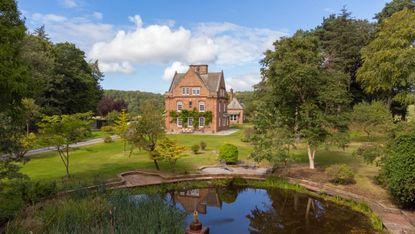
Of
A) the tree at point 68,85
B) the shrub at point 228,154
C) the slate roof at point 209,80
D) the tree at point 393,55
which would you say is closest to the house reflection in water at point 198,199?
the shrub at point 228,154

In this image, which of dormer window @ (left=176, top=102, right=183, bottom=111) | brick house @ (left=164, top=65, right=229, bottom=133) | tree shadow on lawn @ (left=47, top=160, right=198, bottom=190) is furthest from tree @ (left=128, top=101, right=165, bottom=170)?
dormer window @ (left=176, top=102, right=183, bottom=111)

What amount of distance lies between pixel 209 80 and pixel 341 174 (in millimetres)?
30635

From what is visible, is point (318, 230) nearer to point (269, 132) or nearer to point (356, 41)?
point (269, 132)

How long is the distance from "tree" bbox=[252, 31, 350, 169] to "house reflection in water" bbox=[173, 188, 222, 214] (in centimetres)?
353

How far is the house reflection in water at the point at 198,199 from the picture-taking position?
12.3 meters

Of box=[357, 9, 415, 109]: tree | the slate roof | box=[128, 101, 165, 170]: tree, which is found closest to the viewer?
box=[128, 101, 165, 170]: tree

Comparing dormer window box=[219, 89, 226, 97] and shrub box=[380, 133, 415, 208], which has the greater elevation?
dormer window box=[219, 89, 226, 97]

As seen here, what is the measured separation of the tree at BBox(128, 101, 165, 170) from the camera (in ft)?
53.6

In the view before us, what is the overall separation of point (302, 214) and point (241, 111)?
51846mm

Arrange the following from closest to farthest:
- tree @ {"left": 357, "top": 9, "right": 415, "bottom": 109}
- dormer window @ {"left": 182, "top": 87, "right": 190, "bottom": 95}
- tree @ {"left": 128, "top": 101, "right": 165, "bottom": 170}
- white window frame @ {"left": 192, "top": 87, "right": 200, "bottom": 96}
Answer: tree @ {"left": 128, "top": 101, "right": 165, "bottom": 170}
tree @ {"left": 357, "top": 9, "right": 415, "bottom": 109}
white window frame @ {"left": 192, "top": 87, "right": 200, "bottom": 96}
dormer window @ {"left": 182, "top": 87, "right": 190, "bottom": 95}

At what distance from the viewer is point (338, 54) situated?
1538 inches

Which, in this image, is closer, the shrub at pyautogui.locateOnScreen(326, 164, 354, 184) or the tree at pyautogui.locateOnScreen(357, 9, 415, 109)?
the shrub at pyautogui.locateOnScreen(326, 164, 354, 184)

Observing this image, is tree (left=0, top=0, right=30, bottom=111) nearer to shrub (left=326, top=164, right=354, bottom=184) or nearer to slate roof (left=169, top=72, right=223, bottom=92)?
shrub (left=326, top=164, right=354, bottom=184)

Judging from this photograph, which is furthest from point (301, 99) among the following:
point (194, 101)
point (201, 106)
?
point (194, 101)
